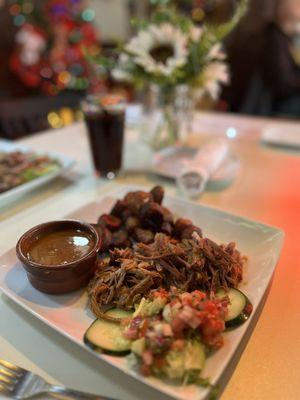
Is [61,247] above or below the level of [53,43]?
above

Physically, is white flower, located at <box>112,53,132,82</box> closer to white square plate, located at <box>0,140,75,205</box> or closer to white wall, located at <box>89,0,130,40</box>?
white square plate, located at <box>0,140,75,205</box>

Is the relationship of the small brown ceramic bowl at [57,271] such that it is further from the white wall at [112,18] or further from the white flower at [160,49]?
the white wall at [112,18]

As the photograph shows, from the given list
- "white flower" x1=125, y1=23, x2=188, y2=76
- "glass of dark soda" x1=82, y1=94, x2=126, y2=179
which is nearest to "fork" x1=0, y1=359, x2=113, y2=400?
"glass of dark soda" x1=82, y1=94, x2=126, y2=179

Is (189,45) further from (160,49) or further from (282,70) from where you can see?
(282,70)

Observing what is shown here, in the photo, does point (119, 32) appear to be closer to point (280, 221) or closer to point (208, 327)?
point (280, 221)

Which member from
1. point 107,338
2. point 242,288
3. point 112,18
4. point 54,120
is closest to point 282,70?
point 54,120

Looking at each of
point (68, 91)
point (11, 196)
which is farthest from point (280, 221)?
point (68, 91)

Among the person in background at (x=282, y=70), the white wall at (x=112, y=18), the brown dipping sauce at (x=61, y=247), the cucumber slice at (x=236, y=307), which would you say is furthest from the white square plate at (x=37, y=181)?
the white wall at (x=112, y=18)
